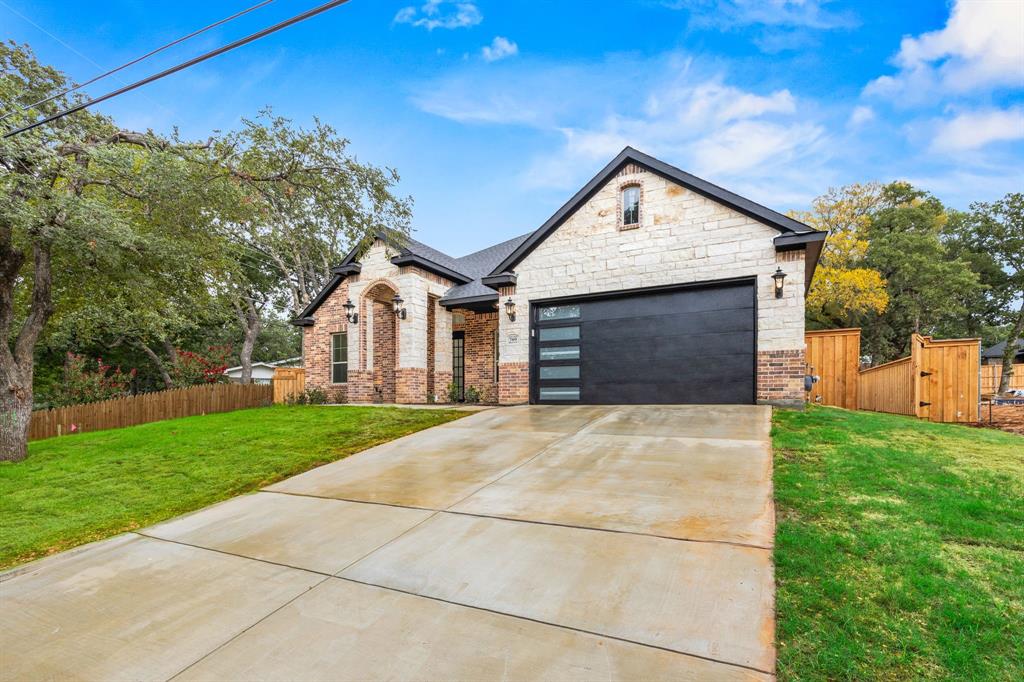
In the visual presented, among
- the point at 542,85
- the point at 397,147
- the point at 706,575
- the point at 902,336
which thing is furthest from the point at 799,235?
the point at 902,336

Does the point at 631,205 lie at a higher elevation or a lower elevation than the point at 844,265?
lower

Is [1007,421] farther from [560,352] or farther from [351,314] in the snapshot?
[351,314]

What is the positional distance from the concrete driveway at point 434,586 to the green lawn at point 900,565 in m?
0.20

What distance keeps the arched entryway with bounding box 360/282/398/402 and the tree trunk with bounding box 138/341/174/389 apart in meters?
13.7

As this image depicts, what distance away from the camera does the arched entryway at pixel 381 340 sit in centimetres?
1405

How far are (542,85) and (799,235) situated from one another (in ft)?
22.3

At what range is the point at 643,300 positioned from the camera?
984cm

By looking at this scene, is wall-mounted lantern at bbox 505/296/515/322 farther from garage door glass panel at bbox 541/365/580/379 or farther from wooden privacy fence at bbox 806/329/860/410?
wooden privacy fence at bbox 806/329/860/410

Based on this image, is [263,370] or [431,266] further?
[263,370]

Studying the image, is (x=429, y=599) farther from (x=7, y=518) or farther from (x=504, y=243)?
(x=504, y=243)

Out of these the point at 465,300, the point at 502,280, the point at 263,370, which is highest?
the point at 502,280

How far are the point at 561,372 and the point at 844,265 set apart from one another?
19.6m

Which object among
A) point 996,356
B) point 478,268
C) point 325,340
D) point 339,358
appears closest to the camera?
point 339,358

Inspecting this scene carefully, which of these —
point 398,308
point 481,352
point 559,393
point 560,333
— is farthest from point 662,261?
point 398,308
